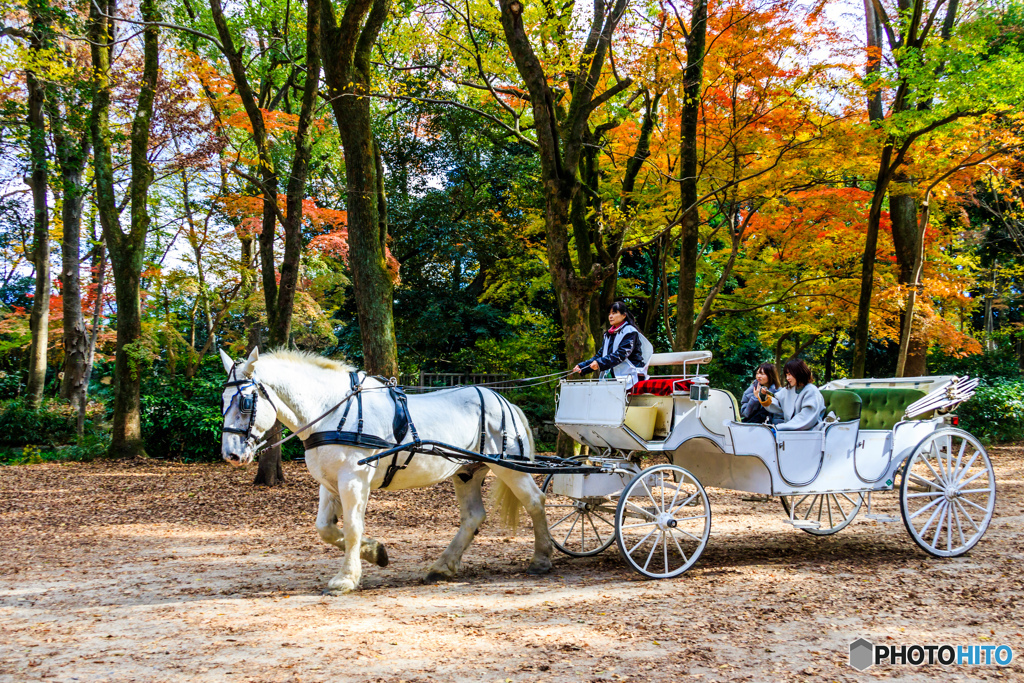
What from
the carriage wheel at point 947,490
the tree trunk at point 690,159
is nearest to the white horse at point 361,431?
the carriage wheel at point 947,490

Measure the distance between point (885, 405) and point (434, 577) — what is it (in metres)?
4.39

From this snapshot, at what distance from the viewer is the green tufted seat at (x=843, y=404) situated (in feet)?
20.7

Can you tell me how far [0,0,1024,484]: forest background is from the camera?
32.9ft

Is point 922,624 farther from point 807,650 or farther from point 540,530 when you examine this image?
point 540,530

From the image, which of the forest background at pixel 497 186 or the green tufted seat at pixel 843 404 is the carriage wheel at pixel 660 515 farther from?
the forest background at pixel 497 186

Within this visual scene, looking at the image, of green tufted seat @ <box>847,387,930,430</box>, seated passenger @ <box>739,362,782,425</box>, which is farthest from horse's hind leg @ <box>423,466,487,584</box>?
green tufted seat @ <box>847,387,930,430</box>

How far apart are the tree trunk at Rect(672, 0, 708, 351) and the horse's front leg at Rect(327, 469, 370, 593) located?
7455 millimetres

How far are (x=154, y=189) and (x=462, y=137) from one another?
7544mm

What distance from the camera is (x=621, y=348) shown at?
5.94m

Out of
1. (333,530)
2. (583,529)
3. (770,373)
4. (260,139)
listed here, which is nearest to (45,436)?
(260,139)

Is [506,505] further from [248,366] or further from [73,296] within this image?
[73,296]

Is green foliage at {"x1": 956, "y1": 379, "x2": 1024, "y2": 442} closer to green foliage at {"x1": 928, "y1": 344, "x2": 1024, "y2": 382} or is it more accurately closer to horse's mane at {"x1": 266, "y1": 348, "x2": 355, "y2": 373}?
green foliage at {"x1": 928, "y1": 344, "x2": 1024, "y2": 382}

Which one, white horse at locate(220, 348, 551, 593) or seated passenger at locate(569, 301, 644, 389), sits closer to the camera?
white horse at locate(220, 348, 551, 593)

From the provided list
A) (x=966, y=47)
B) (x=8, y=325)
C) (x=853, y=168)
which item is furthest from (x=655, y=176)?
(x=8, y=325)
